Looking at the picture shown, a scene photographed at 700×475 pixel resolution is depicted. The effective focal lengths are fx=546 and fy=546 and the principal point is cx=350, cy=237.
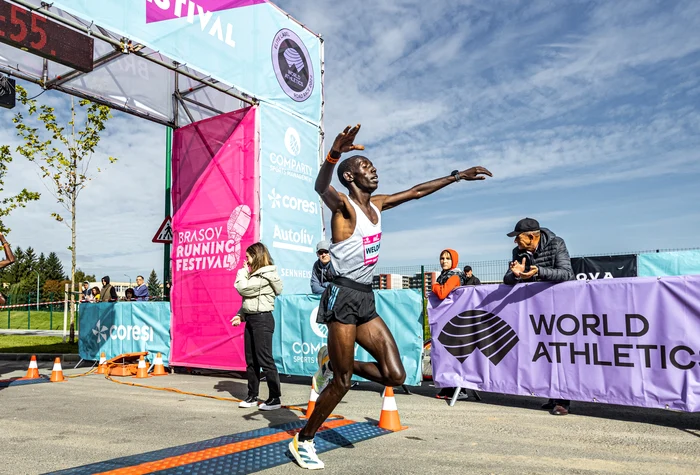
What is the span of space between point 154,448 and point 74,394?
12.6 feet

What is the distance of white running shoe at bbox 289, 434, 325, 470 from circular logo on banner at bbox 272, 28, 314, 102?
835 cm

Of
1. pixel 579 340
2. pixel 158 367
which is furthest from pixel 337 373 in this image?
pixel 158 367

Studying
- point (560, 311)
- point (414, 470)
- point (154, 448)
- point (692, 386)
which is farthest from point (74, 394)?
point (692, 386)

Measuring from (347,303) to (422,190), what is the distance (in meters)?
1.34

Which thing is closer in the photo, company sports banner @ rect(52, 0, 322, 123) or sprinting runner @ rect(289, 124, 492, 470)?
sprinting runner @ rect(289, 124, 492, 470)

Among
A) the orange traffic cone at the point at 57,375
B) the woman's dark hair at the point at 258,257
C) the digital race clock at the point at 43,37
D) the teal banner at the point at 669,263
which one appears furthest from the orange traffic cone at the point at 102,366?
the teal banner at the point at 669,263

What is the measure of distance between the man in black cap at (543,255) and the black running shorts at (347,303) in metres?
2.47

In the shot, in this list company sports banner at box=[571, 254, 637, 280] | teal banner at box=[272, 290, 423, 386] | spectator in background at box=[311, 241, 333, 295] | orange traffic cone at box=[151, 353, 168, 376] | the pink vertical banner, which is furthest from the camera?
company sports banner at box=[571, 254, 637, 280]

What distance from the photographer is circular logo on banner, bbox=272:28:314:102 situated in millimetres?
10883

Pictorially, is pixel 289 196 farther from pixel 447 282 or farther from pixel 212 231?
pixel 447 282

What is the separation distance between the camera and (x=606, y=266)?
14352 millimetres

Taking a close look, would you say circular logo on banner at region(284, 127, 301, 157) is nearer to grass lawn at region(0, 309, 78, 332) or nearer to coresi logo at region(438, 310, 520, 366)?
coresi logo at region(438, 310, 520, 366)

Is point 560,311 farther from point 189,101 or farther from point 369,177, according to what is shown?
point 189,101

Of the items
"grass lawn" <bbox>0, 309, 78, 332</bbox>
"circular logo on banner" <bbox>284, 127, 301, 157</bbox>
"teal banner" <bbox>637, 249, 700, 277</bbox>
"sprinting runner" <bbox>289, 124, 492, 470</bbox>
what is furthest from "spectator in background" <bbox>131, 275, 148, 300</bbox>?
"grass lawn" <bbox>0, 309, 78, 332</bbox>
